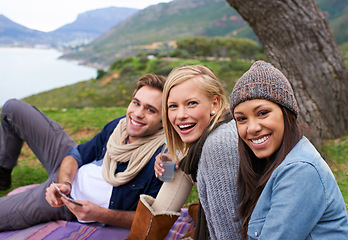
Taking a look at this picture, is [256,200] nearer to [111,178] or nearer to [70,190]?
[111,178]

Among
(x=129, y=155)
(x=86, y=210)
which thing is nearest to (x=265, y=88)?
(x=129, y=155)

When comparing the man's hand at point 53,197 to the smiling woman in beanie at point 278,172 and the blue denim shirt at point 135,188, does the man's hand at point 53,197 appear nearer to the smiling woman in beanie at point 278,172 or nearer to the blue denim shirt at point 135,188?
the blue denim shirt at point 135,188

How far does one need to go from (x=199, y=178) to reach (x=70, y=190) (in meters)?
1.52

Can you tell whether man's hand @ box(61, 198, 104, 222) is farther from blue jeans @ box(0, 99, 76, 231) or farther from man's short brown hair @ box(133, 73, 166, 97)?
man's short brown hair @ box(133, 73, 166, 97)

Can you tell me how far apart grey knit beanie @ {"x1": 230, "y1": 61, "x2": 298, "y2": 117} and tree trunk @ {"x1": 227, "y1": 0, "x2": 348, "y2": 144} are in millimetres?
3351

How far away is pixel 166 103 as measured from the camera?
2232 mm

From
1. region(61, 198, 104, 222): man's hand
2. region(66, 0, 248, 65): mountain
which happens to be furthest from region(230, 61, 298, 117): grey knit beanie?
region(66, 0, 248, 65): mountain

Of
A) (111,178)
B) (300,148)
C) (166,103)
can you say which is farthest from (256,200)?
(111,178)

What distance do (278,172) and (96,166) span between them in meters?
2.04

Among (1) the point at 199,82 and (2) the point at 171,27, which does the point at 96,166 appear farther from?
(2) the point at 171,27

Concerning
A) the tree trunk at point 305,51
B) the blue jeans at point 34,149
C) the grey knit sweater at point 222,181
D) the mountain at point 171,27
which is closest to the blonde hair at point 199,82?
the grey knit sweater at point 222,181

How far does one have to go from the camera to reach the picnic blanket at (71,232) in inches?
109

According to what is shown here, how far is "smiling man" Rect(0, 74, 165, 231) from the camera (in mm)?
2746

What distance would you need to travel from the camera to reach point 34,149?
3.58 metres
